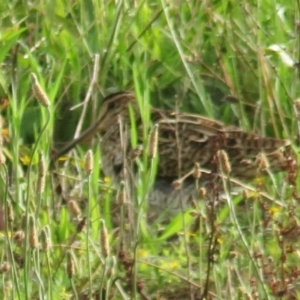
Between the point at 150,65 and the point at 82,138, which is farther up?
the point at 150,65

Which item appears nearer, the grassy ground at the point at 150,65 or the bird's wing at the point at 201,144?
the grassy ground at the point at 150,65

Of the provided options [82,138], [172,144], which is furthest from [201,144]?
[82,138]

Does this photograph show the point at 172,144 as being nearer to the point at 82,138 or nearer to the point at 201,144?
the point at 201,144

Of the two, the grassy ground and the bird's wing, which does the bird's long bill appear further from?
the bird's wing

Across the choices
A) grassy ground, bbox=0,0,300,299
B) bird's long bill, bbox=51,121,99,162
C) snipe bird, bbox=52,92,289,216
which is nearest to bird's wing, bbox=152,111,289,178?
snipe bird, bbox=52,92,289,216

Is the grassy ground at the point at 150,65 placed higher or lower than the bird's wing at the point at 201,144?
higher

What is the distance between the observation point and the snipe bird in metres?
4.69

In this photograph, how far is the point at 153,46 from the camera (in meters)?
5.32

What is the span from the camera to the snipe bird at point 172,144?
469 centimetres

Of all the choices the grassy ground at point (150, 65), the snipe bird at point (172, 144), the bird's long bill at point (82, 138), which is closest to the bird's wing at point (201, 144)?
the snipe bird at point (172, 144)

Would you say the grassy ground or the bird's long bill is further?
the bird's long bill

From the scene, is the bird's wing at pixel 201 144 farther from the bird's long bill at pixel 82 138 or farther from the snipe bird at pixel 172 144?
the bird's long bill at pixel 82 138

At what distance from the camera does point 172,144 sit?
4910 mm

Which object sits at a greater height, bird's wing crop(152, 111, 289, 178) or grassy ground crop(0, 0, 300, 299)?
grassy ground crop(0, 0, 300, 299)
